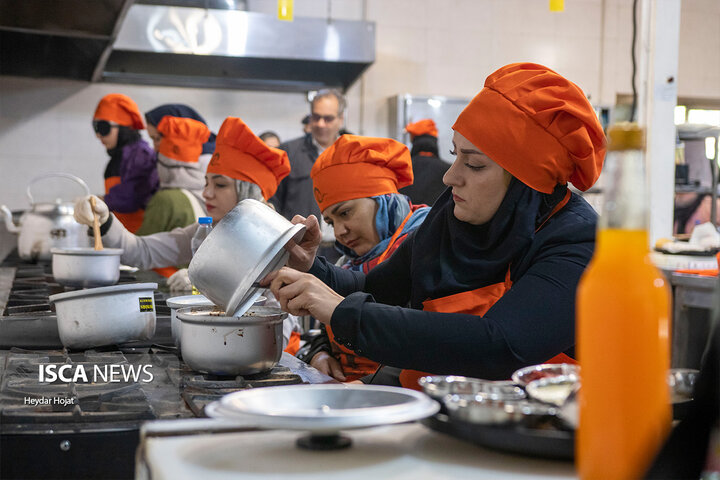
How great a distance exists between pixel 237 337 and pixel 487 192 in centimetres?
59

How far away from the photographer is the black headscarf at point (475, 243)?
4.99 ft

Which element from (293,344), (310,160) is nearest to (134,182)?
(310,160)

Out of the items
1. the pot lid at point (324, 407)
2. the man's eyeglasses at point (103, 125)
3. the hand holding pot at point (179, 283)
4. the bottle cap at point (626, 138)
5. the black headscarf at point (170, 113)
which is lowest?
the hand holding pot at point (179, 283)

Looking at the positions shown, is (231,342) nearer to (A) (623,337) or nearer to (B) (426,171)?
(A) (623,337)

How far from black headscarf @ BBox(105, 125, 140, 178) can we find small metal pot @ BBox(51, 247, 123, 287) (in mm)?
2196

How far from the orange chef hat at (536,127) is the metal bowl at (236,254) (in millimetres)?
474

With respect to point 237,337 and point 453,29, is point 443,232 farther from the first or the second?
point 453,29

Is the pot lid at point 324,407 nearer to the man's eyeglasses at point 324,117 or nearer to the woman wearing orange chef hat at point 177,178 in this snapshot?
the woman wearing orange chef hat at point 177,178

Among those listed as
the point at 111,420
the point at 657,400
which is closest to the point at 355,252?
the point at 111,420

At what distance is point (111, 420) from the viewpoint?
1.10 meters

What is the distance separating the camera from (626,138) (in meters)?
0.60

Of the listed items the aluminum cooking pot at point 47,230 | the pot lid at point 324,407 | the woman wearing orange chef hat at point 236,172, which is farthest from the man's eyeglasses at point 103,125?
the pot lid at point 324,407

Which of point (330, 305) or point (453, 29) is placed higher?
point (453, 29)

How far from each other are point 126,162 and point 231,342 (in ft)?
10.2
